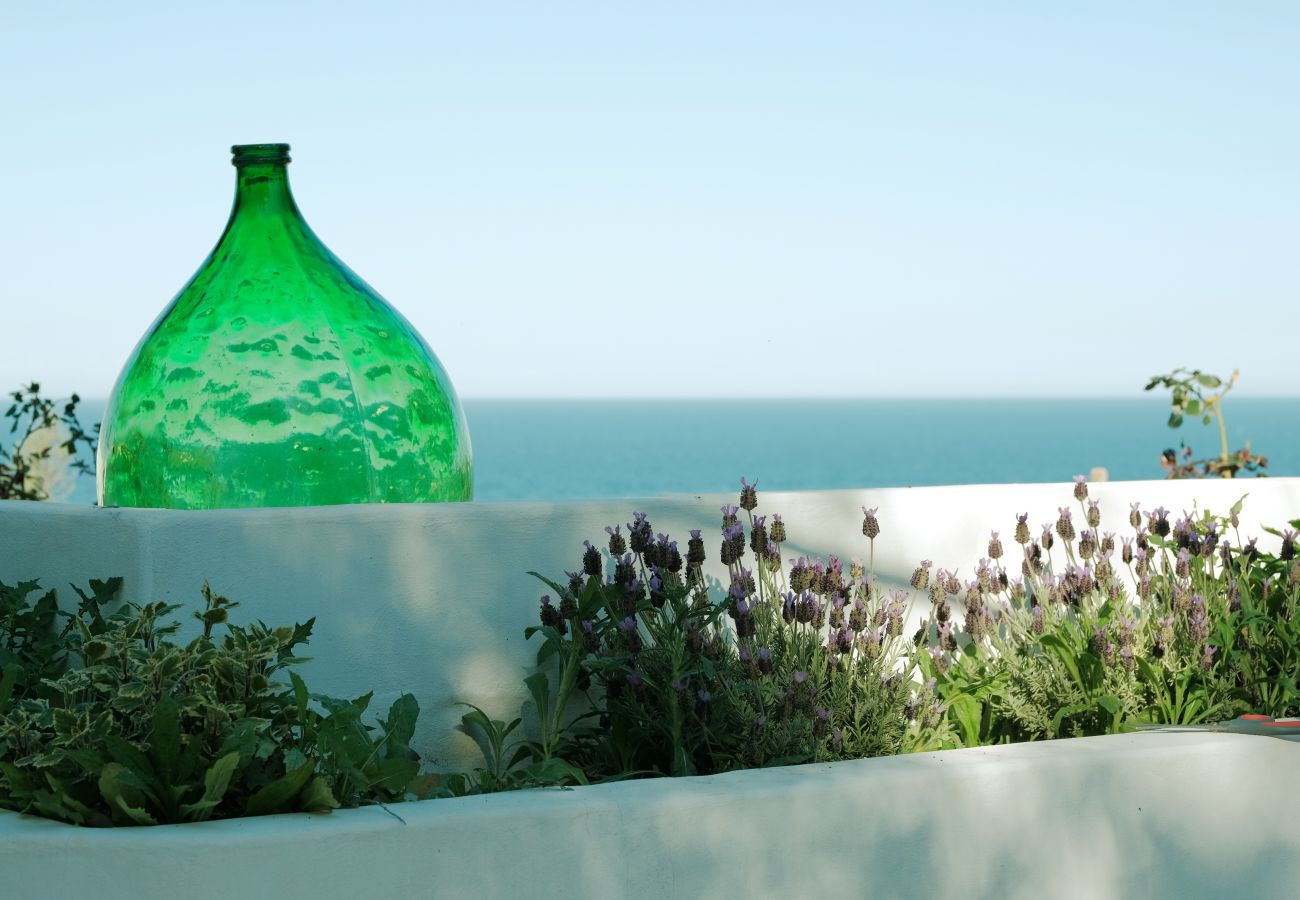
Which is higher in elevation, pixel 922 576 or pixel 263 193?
pixel 263 193

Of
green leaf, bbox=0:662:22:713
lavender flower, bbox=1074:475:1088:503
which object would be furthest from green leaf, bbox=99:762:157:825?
lavender flower, bbox=1074:475:1088:503

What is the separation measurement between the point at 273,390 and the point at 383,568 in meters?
0.66

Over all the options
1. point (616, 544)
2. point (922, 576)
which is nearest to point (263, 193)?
Answer: point (616, 544)

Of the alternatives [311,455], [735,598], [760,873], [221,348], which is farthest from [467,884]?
[221,348]

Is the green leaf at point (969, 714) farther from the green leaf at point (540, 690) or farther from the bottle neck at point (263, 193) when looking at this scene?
the bottle neck at point (263, 193)

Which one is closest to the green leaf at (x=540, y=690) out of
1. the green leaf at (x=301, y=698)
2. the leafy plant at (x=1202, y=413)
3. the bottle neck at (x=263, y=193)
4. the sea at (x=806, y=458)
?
the green leaf at (x=301, y=698)

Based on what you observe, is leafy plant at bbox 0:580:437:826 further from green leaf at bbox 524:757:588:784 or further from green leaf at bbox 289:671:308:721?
green leaf at bbox 524:757:588:784

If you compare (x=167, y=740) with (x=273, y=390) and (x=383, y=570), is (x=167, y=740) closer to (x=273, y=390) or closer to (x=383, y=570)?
(x=383, y=570)

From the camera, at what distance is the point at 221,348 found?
3980 millimetres

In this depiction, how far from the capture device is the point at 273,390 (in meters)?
3.91

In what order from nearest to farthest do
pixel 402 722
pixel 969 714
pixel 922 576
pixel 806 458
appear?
1. pixel 402 722
2. pixel 969 714
3. pixel 922 576
4. pixel 806 458

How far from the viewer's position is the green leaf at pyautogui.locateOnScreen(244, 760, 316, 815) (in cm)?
264

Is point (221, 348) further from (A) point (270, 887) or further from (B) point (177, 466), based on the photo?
(A) point (270, 887)

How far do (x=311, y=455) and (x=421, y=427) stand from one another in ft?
1.29
